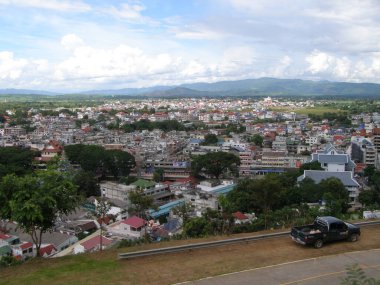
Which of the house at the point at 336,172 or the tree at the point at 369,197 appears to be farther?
the house at the point at 336,172

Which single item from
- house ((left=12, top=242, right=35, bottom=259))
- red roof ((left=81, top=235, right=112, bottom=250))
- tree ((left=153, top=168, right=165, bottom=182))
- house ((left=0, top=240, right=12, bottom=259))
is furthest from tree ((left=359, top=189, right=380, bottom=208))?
house ((left=0, top=240, right=12, bottom=259))

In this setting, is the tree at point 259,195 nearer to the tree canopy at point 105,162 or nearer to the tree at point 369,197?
the tree at point 369,197

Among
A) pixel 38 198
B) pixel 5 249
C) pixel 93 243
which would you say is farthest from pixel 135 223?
pixel 38 198

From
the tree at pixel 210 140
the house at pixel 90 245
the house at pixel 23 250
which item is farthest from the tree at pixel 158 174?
the house at pixel 23 250

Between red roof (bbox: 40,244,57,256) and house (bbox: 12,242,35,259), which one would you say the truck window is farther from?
house (bbox: 12,242,35,259)

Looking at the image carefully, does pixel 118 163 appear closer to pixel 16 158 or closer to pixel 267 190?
pixel 16 158

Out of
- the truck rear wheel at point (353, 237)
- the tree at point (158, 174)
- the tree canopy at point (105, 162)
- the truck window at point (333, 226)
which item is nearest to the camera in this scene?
the truck window at point (333, 226)

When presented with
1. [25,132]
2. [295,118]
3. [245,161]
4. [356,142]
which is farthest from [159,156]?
[295,118]
